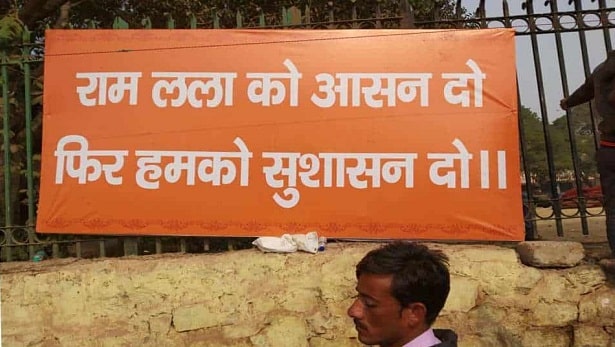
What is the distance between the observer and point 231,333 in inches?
128

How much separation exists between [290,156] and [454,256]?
Result: 1184 millimetres

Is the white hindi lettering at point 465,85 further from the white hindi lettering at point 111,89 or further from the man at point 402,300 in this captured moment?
the man at point 402,300

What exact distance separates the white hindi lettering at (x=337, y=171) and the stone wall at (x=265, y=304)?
444 mm

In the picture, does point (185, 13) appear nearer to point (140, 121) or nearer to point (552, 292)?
point (140, 121)

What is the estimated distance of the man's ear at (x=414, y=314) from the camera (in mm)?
1452

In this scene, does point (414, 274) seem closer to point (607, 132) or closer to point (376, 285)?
point (376, 285)

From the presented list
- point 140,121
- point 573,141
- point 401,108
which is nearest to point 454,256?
point 401,108

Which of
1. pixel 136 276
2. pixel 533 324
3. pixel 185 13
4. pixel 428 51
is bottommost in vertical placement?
pixel 533 324

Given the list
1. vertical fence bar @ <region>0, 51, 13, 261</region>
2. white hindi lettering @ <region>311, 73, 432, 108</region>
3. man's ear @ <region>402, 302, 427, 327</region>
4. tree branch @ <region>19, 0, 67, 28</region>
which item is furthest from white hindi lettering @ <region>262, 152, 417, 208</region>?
tree branch @ <region>19, 0, 67, 28</region>

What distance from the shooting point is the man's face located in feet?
A: 4.78

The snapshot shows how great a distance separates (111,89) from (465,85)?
228 centimetres

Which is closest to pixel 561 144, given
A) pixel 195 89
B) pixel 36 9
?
pixel 36 9

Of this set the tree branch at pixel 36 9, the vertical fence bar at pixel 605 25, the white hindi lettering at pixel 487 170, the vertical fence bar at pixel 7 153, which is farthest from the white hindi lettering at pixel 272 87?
the tree branch at pixel 36 9

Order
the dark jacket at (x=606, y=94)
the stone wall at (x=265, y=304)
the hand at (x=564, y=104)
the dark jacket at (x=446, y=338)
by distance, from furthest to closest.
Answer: the hand at (x=564, y=104)
the stone wall at (x=265, y=304)
the dark jacket at (x=606, y=94)
the dark jacket at (x=446, y=338)
